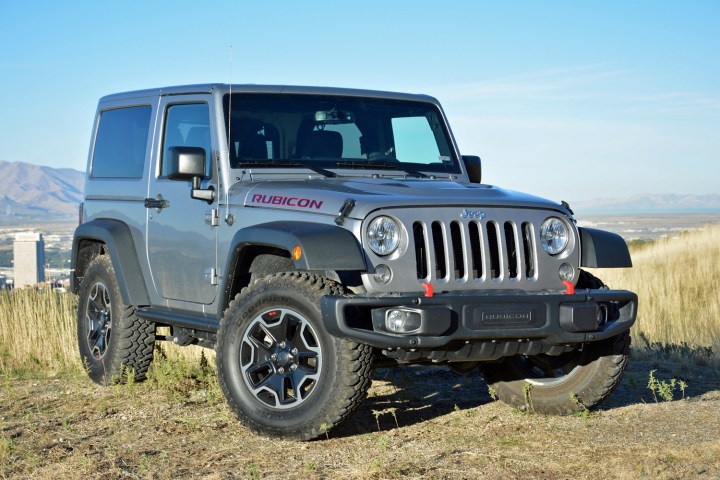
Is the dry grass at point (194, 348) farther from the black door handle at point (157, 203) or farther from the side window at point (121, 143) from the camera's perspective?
the black door handle at point (157, 203)

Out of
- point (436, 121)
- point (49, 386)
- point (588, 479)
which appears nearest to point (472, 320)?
point (588, 479)

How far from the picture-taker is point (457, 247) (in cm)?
563

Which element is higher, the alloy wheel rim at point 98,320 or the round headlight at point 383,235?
the round headlight at point 383,235

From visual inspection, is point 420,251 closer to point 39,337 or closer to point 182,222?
point 182,222

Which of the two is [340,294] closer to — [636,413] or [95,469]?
[95,469]

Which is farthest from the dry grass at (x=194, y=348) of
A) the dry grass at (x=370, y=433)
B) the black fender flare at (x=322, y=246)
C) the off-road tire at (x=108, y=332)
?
the black fender flare at (x=322, y=246)

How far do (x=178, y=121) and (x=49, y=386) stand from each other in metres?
2.38

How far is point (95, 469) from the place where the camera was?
5.07 metres

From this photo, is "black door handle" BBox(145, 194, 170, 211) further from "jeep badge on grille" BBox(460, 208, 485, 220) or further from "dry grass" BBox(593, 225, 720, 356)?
"dry grass" BBox(593, 225, 720, 356)

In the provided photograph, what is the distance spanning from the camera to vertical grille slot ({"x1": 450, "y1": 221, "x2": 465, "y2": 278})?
5586mm

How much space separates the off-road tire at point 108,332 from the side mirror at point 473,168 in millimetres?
2586

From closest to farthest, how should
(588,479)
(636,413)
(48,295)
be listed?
1. (588,479)
2. (636,413)
3. (48,295)

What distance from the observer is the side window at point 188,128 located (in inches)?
265

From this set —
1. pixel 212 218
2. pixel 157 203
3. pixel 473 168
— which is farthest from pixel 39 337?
pixel 473 168
